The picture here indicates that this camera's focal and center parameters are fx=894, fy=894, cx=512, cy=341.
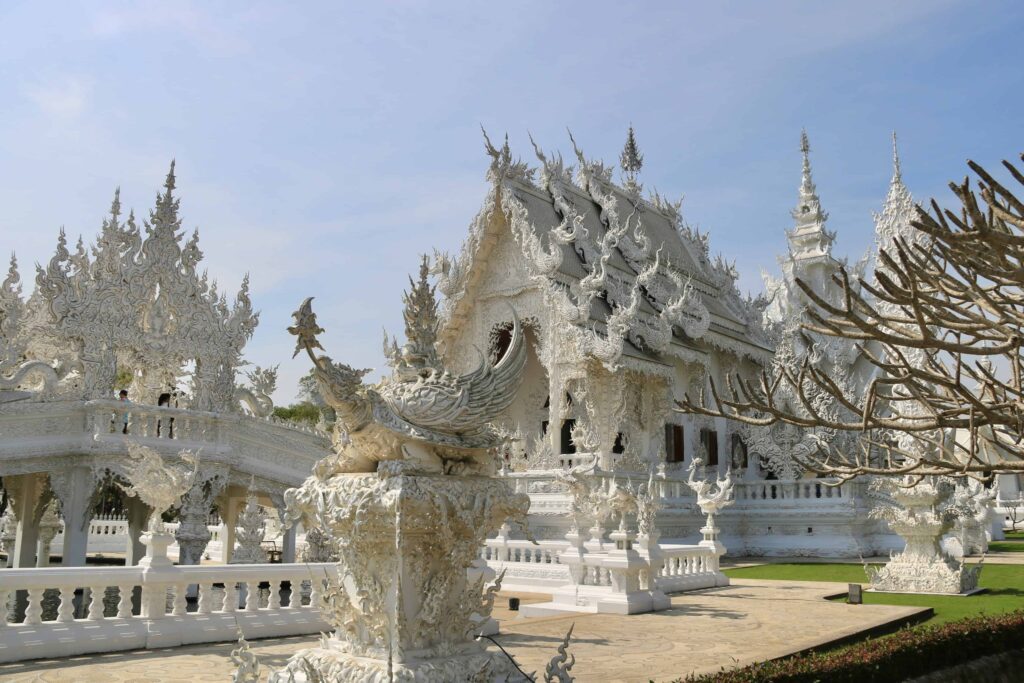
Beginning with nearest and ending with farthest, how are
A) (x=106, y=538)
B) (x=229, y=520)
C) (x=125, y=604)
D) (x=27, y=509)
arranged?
(x=125, y=604)
(x=27, y=509)
(x=229, y=520)
(x=106, y=538)

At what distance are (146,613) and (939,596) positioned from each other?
9555 mm

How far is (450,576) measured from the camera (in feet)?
14.5

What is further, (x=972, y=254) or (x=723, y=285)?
(x=723, y=285)

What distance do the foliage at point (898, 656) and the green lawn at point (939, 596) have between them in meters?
1.39

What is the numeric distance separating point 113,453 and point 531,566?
596 cm

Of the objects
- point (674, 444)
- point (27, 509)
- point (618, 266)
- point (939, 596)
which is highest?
point (618, 266)

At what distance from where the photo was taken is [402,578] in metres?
4.27

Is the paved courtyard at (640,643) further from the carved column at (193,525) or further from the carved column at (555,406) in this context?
the carved column at (555,406)

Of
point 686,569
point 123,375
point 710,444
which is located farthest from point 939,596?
point 123,375

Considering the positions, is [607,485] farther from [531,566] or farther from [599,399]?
Answer: [531,566]

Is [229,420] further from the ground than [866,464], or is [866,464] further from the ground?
[229,420]

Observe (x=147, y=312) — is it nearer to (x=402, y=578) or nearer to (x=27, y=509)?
(x=27, y=509)

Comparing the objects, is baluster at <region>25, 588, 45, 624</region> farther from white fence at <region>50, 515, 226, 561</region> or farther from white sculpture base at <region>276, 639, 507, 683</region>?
white fence at <region>50, 515, 226, 561</region>

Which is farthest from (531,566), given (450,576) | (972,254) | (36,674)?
(972,254)
